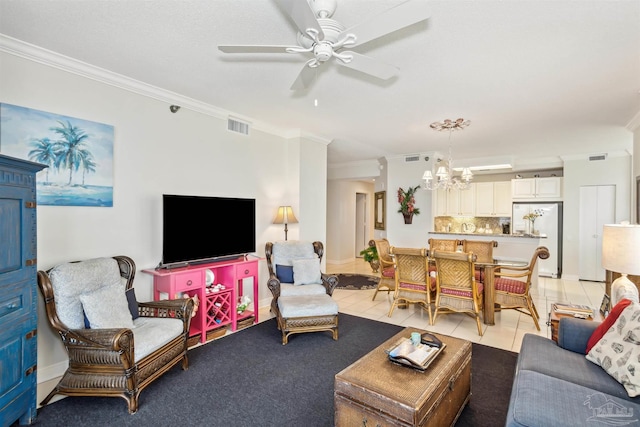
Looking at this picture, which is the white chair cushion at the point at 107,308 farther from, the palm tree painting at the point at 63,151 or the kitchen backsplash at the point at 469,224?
the kitchen backsplash at the point at 469,224

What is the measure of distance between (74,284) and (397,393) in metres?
2.48

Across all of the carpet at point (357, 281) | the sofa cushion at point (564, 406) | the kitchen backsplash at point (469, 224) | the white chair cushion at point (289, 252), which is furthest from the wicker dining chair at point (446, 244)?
the sofa cushion at point (564, 406)

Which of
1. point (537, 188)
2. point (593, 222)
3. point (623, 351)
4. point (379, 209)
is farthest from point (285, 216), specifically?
point (593, 222)

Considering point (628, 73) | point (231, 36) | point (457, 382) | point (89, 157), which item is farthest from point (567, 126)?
point (89, 157)

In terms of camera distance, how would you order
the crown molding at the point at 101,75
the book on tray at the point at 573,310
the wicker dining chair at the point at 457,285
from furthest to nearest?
1. the wicker dining chair at the point at 457,285
2. the book on tray at the point at 573,310
3. the crown molding at the point at 101,75

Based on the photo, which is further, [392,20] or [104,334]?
[104,334]

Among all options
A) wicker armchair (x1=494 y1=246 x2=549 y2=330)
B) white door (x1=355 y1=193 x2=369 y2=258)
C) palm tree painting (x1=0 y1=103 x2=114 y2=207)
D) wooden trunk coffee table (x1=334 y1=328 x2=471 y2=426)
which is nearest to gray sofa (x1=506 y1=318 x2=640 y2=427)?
wooden trunk coffee table (x1=334 y1=328 x2=471 y2=426)

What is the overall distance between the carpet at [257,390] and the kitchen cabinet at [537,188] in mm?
5305

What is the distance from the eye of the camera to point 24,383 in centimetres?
206

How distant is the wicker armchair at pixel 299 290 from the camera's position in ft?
11.3

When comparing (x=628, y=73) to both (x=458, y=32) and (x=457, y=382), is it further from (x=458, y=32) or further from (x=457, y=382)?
(x=457, y=382)

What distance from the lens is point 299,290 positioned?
12.6 feet

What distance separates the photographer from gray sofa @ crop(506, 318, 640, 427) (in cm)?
152

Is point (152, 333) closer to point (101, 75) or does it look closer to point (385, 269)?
point (101, 75)
